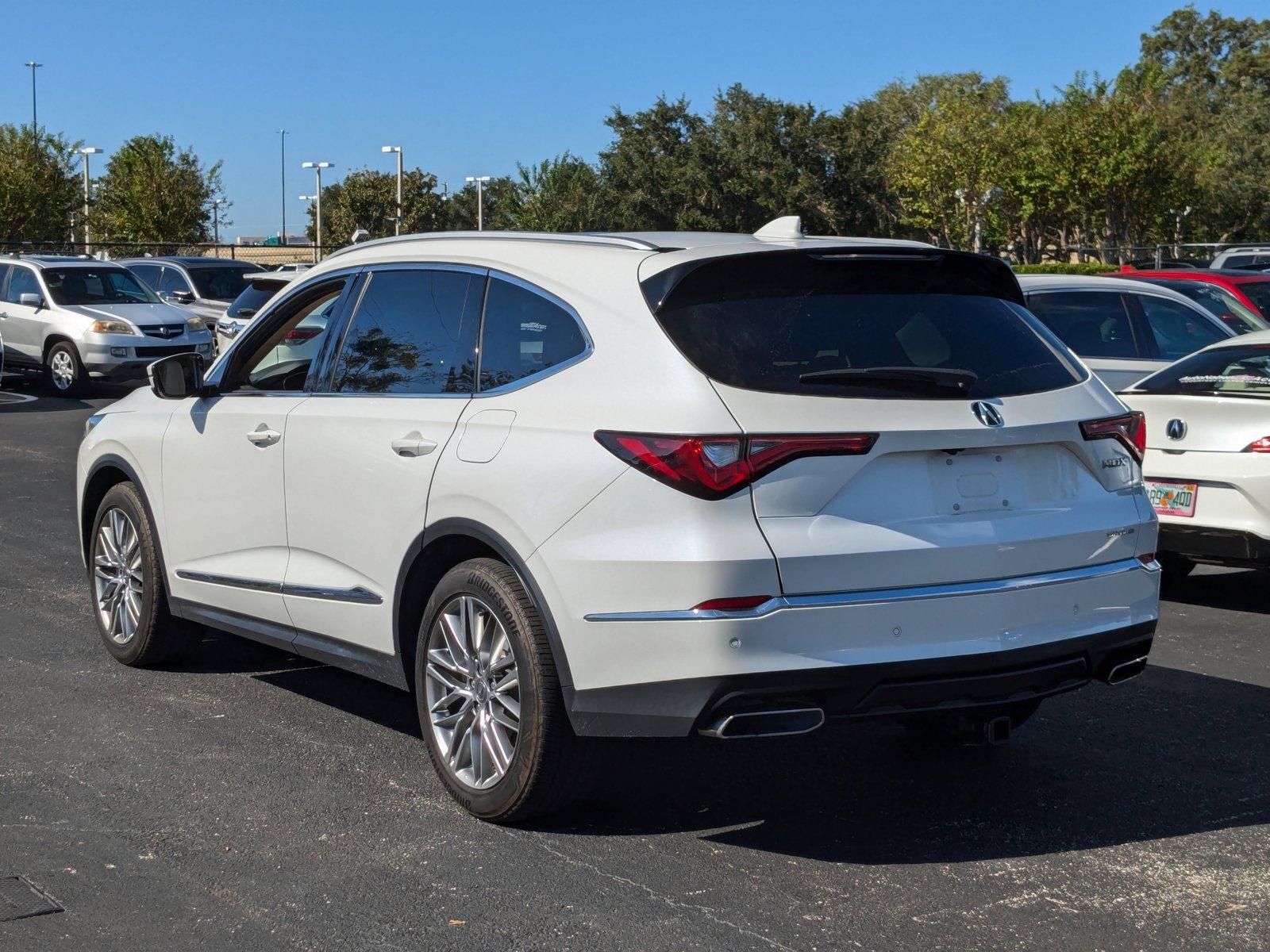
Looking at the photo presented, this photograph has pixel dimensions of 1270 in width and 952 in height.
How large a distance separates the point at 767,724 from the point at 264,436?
2.39 metres

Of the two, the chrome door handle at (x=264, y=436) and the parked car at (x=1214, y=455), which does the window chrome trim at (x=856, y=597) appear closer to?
the chrome door handle at (x=264, y=436)

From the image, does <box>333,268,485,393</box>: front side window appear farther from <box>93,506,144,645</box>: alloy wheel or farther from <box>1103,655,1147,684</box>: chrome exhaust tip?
<box>1103,655,1147,684</box>: chrome exhaust tip

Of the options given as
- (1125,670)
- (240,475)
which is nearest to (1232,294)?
(1125,670)

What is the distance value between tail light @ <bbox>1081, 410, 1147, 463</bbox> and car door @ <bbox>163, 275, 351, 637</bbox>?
Answer: 2653 millimetres

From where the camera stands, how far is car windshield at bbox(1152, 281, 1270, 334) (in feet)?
A: 44.5

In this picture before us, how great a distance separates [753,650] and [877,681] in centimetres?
36

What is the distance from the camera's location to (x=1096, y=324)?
38.4 feet

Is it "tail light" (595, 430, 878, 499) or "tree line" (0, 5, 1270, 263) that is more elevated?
"tree line" (0, 5, 1270, 263)

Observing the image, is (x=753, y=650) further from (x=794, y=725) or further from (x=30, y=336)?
(x=30, y=336)

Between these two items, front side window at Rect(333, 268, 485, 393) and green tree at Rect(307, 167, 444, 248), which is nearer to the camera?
front side window at Rect(333, 268, 485, 393)

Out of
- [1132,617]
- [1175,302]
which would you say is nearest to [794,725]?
[1132,617]

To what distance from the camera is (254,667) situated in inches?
263

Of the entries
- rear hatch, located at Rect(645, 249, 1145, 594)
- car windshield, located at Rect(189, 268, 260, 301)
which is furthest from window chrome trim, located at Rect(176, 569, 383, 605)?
car windshield, located at Rect(189, 268, 260, 301)

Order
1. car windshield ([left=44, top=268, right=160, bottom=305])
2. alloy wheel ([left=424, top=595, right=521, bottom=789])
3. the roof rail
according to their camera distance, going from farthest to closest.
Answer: car windshield ([left=44, top=268, right=160, bottom=305])
the roof rail
alloy wheel ([left=424, top=595, right=521, bottom=789])
